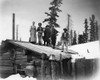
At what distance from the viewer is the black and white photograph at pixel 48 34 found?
1440 millimetres

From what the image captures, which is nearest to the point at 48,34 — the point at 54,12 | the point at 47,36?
the point at 47,36

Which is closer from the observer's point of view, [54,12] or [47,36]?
[54,12]

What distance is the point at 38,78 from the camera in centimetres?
189

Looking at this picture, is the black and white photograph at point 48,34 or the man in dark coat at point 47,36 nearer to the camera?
the black and white photograph at point 48,34

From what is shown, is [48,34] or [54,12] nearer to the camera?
[54,12]

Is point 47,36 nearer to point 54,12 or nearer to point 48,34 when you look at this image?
point 48,34

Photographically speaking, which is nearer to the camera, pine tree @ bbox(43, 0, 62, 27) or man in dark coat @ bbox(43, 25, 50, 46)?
pine tree @ bbox(43, 0, 62, 27)

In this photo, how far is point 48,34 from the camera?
80.0 inches

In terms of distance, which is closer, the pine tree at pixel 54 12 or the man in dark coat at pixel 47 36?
the pine tree at pixel 54 12

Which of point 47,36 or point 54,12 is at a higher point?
point 54,12

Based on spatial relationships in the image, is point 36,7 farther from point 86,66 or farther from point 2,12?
point 86,66

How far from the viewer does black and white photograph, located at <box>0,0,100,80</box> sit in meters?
1.44

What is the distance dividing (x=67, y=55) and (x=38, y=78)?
19.2 inches

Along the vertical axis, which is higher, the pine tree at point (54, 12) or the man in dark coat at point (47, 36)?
the pine tree at point (54, 12)
